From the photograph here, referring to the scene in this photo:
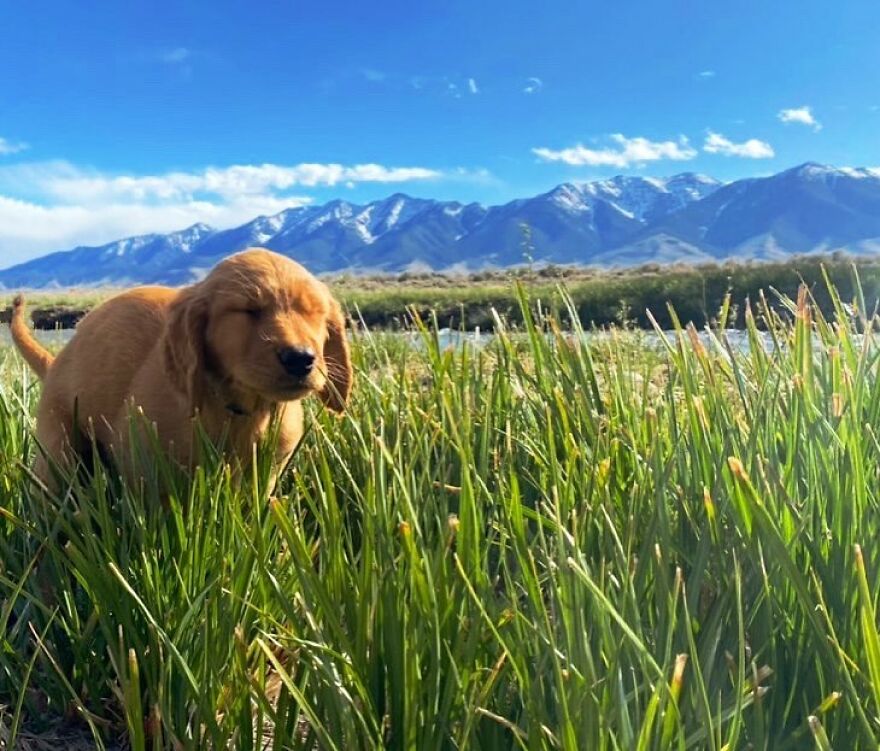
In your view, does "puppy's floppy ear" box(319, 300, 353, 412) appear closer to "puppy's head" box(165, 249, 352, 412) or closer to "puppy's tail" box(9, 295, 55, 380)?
"puppy's head" box(165, 249, 352, 412)

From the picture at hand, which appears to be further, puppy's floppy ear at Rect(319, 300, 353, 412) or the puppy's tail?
the puppy's tail

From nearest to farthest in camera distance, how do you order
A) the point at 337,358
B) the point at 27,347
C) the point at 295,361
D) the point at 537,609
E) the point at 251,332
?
the point at 537,609, the point at 295,361, the point at 251,332, the point at 337,358, the point at 27,347

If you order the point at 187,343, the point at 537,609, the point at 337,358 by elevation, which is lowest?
the point at 537,609

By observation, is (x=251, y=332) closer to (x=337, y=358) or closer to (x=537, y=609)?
(x=337, y=358)

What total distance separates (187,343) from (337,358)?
56 cm

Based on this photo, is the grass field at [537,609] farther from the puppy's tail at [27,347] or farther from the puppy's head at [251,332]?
the puppy's tail at [27,347]

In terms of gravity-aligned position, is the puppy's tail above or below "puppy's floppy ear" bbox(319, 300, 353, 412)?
above

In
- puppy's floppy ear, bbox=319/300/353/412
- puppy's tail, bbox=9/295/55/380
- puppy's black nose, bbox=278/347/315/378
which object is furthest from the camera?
puppy's tail, bbox=9/295/55/380

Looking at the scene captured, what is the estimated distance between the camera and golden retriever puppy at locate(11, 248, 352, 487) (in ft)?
7.95

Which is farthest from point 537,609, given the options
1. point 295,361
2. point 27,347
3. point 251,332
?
point 27,347

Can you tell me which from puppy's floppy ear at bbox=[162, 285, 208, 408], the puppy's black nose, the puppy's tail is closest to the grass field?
the puppy's black nose

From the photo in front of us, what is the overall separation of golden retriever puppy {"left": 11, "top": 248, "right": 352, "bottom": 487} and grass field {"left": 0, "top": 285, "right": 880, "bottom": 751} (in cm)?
51

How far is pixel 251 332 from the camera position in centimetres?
252

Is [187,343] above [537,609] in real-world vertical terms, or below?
above
